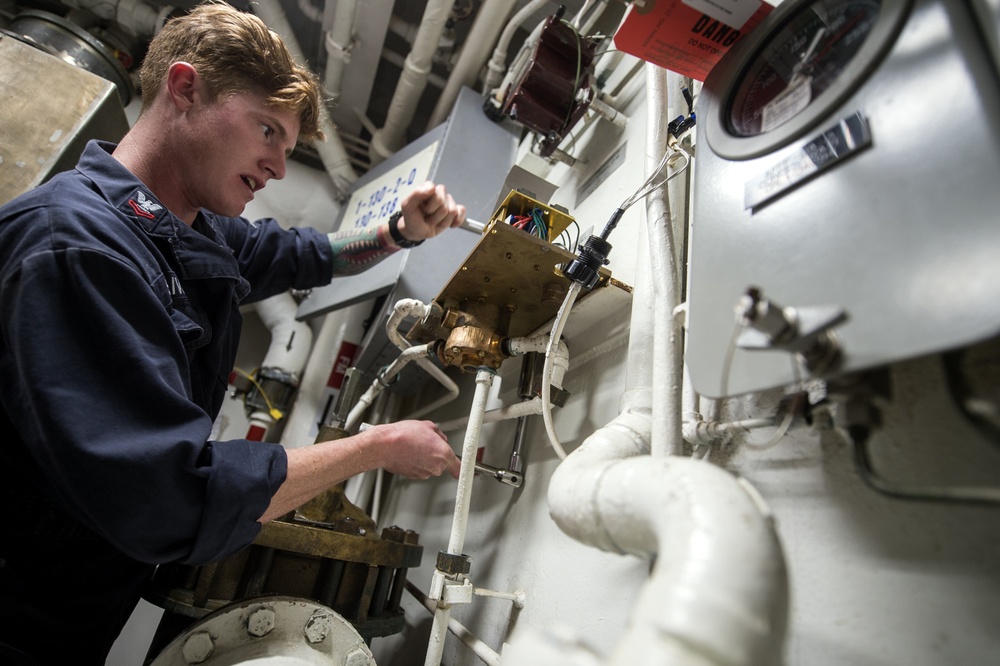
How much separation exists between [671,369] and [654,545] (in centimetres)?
21

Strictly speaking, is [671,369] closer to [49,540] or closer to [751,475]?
[751,475]

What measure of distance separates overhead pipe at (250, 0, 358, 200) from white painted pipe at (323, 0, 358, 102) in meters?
0.11

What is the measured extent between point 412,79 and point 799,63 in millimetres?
1740

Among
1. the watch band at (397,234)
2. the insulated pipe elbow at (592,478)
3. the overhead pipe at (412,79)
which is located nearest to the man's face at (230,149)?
the watch band at (397,234)

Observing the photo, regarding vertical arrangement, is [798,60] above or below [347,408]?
above

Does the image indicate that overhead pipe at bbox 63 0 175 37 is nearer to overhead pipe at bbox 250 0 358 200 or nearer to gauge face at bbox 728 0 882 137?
overhead pipe at bbox 250 0 358 200

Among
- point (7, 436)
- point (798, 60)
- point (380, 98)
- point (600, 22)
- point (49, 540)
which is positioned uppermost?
point (380, 98)

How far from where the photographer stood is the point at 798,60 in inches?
16.7

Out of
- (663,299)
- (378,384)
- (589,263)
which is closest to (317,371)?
(378,384)

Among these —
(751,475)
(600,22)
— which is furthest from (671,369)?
(600,22)

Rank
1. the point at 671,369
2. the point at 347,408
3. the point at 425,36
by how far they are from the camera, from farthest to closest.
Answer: the point at 425,36 → the point at 347,408 → the point at 671,369

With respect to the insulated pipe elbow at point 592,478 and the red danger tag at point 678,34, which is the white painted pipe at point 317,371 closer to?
the insulated pipe elbow at point 592,478

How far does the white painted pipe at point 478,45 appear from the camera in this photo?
60.3 inches

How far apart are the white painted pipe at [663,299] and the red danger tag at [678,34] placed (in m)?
0.13
